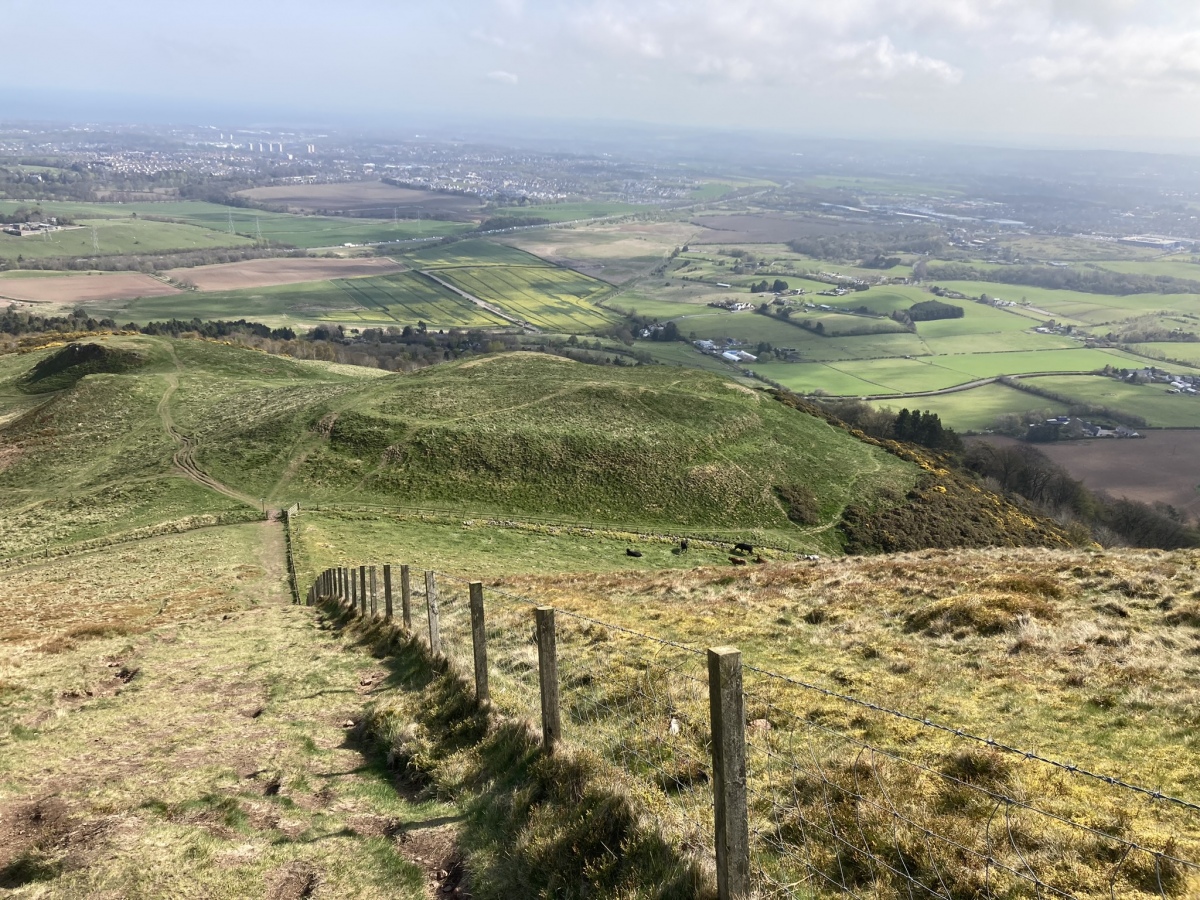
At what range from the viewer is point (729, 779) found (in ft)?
19.1

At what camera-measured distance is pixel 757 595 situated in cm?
2302

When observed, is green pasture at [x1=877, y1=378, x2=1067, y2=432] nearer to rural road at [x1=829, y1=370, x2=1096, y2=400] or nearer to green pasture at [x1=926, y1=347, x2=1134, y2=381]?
rural road at [x1=829, y1=370, x2=1096, y2=400]

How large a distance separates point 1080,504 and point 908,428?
20.1m

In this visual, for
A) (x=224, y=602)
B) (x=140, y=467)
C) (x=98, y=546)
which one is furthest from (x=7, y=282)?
(x=224, y=602)

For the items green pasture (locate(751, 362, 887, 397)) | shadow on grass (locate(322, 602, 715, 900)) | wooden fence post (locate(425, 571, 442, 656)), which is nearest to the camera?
shadow on grass (locate(322, 602, 715, 900))

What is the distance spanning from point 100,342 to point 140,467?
115 feet

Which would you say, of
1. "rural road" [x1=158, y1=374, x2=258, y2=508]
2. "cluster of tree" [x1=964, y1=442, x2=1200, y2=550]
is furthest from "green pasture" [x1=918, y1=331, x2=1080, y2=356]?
"rural road" [x1=158, y1=374, x2=258, y2=508]

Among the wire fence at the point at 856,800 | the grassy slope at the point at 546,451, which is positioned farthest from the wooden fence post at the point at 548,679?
the grassy slope at the point at 546,451

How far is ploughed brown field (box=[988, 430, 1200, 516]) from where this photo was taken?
90.2 meters

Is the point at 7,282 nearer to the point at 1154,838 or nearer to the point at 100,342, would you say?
the point at 100,342

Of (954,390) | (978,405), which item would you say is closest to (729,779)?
(978,405)

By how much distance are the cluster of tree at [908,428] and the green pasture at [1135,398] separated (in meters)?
54.6

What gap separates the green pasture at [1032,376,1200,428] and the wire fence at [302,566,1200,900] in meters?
138

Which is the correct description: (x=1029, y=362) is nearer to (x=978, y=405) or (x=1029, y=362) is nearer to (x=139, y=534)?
(x=978, y=405)
